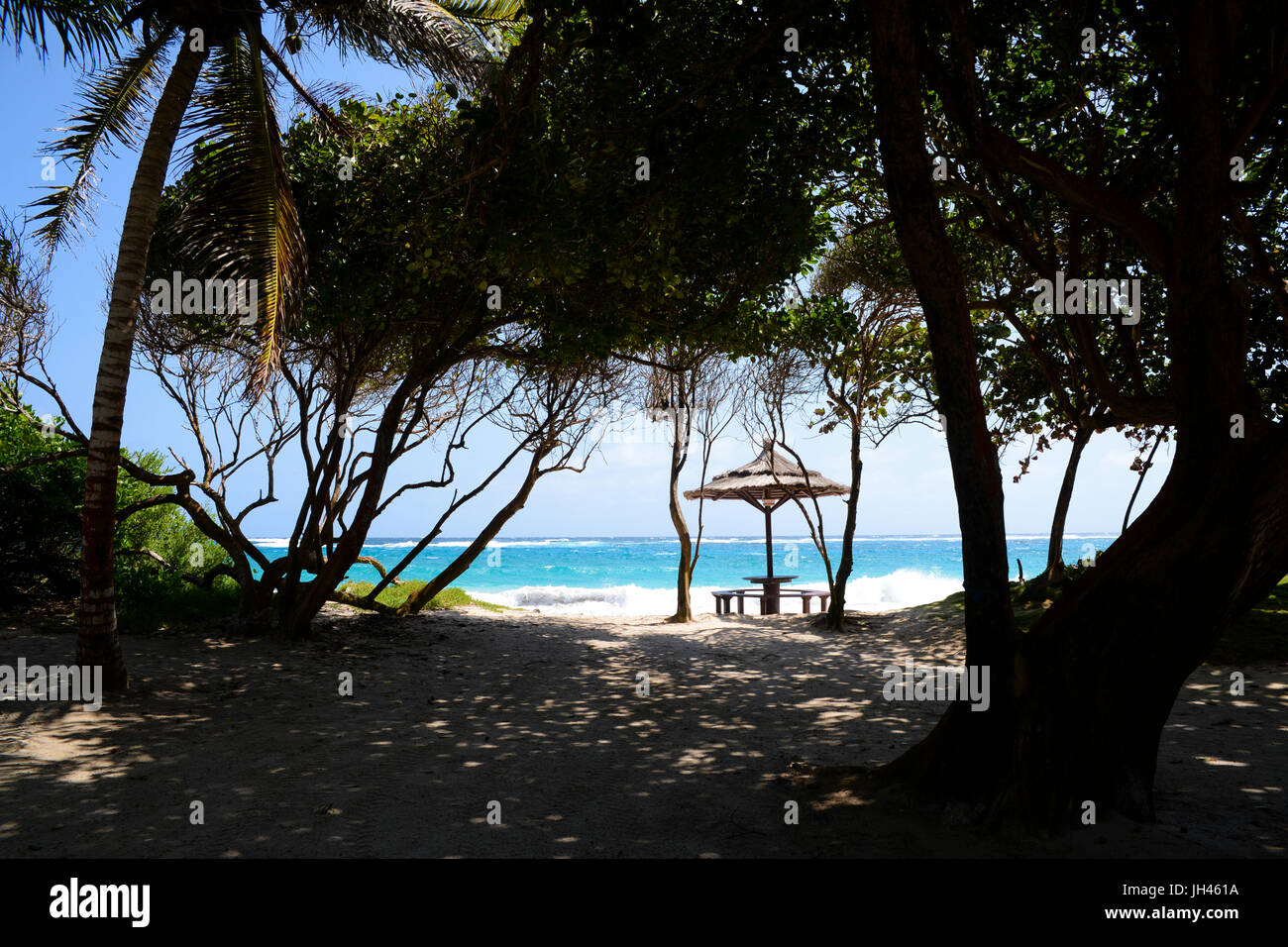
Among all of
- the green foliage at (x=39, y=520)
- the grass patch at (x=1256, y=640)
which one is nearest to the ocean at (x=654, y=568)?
the green foliage at (x=39, y=520)

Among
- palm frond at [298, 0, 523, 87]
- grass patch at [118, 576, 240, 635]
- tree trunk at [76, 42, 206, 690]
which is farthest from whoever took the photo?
grass patch at [118, 576, 240, 635]

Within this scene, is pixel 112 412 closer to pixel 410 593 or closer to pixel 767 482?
pixel 410 593

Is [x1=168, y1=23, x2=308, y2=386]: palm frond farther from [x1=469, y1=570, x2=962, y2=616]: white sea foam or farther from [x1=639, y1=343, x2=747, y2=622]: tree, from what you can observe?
[x1=469, y1=570, x2=962, y2=616]: white sea foam

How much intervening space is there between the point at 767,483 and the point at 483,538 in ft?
25.5

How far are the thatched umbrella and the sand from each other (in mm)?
8267

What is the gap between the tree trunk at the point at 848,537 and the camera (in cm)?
1424

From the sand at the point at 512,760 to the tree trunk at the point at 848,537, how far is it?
348 centimetres

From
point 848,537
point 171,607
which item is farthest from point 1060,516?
point 171,607

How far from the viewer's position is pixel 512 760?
588 centimetres

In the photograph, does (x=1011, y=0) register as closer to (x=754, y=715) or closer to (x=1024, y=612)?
(x=754, y=715)

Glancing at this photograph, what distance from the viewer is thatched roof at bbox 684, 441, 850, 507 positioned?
18672 mm

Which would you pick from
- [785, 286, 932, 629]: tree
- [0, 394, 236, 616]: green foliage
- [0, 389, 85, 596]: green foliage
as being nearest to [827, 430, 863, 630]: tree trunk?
[785, 286, 932, 629]: tree

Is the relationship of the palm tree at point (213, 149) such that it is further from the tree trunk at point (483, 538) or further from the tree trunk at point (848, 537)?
the tree trunk at point (848, 537)
